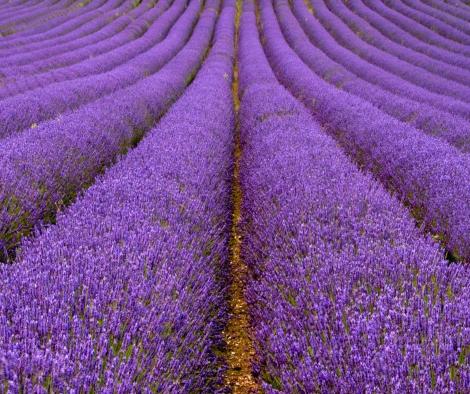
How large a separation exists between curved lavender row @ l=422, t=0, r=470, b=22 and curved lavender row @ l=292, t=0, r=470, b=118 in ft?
16.7

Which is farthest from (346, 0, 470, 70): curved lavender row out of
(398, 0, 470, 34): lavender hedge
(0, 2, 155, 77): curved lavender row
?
(0, 2, 155, 77): curved lavender row

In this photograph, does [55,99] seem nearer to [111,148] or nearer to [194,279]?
[111,148]

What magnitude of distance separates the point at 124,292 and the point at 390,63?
40.1ft

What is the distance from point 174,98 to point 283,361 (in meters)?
7.39

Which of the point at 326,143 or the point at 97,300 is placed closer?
the point at 97,300

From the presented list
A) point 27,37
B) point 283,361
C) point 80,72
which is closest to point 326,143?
point 283,361

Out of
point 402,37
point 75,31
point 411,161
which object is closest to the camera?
point 411,161

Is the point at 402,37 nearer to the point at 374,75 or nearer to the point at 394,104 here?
the point at 374,75

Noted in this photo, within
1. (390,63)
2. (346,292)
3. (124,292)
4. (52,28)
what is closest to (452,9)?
(390,63)

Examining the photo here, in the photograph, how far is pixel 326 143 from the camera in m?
4.50

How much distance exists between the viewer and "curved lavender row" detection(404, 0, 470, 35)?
15.9m

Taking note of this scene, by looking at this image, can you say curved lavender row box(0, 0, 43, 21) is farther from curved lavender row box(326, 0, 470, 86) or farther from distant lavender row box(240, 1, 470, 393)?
distant lavender row box(240, 1, 470, 393)

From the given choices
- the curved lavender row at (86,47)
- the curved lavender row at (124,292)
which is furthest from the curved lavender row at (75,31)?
the curved lavender row at (124,292)

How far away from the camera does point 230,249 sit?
3812mm
